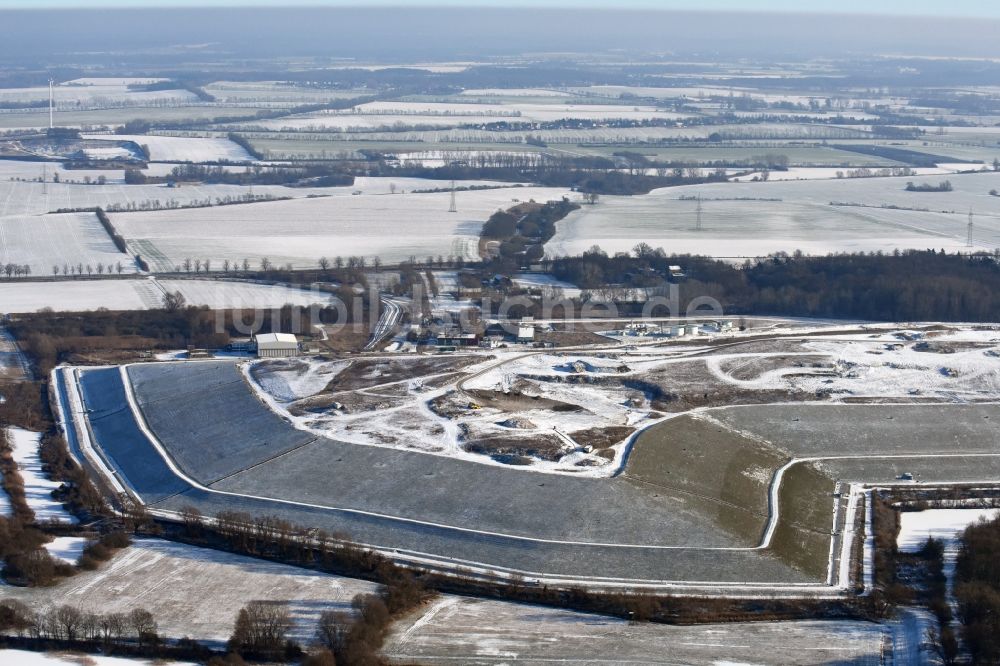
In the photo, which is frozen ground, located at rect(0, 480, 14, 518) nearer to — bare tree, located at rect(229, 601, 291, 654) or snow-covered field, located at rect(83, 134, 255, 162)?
bare tree, located at rect(229, 601, 291, 654)

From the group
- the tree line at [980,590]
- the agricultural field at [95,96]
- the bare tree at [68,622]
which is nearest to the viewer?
the tree line at [980,590]

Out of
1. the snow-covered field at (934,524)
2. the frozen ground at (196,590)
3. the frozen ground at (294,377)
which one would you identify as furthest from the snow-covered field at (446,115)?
the frozen ground at (196,590)

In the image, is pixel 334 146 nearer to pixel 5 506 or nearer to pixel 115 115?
pixel 115 115

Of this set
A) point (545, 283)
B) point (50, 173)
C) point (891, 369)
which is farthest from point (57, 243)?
point (891, 369)

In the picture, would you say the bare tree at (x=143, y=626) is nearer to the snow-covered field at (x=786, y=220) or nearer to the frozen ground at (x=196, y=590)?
the frozen ground at (x=196, y=590)

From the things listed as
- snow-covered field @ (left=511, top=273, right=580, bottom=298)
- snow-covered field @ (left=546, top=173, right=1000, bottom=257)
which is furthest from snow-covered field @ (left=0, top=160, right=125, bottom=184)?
snow-covered field @ (left=511, top=273, right=580, bottom=298)

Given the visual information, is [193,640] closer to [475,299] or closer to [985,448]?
[985,448]

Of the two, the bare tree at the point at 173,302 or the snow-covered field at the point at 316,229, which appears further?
the snow-covered field at the point at 316,229
